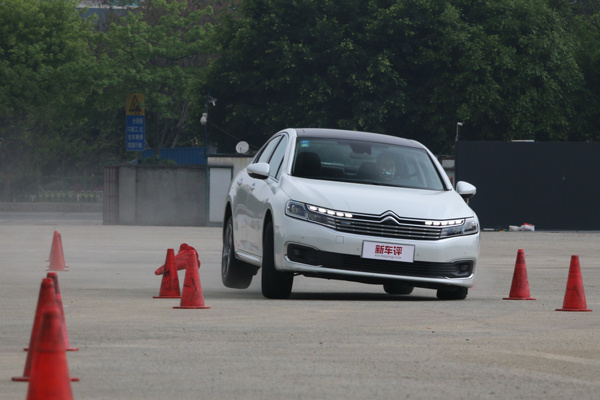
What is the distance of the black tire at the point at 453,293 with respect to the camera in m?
12.1

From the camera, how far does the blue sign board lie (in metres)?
51.7

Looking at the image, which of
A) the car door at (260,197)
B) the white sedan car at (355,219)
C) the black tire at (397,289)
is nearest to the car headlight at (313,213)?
the white sedan car at (355,219)

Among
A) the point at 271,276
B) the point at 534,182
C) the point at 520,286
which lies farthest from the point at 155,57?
the point at 271,276

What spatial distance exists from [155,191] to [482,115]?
13914mm

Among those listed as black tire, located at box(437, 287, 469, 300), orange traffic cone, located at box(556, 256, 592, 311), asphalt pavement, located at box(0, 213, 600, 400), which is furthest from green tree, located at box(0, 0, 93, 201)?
orange traffic cone, located at box(556, 256, 592, 311)

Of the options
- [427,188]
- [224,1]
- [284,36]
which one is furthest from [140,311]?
[224,1]

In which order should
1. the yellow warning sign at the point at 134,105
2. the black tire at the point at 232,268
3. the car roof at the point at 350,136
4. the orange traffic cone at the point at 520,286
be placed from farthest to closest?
the yellow warning sign at the point at 134,105
the black tire at the point at 232,268
the car roof at the point at 350,136
the orange traffic cone at the point at 520,286

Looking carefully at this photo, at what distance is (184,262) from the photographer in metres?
13.9

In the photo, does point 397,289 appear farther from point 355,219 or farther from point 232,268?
point 355,219

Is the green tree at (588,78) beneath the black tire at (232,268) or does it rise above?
above

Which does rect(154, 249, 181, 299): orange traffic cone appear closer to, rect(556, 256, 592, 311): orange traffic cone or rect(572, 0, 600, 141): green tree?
rect(556, 256, 592, 311): orange traffic cone

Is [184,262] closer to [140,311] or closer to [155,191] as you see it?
[140,311]

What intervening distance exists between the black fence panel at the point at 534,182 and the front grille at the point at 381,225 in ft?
92.4

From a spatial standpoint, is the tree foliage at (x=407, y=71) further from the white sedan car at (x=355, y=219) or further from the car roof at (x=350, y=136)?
the white sedan car at (x=355, y=219)
